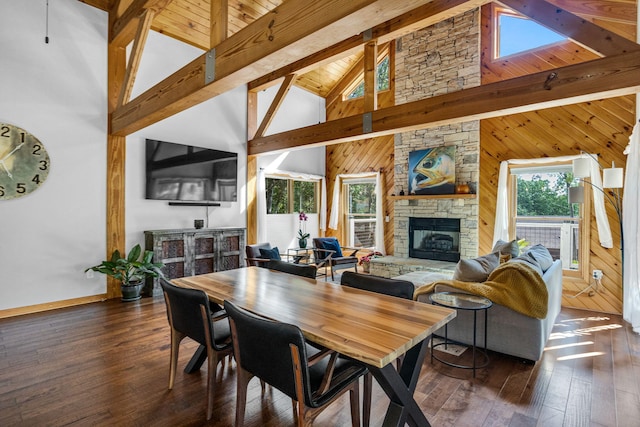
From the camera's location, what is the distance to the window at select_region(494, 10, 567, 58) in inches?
194

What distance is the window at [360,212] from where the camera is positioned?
7448 millimetres

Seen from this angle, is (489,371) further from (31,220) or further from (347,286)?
(31,220)

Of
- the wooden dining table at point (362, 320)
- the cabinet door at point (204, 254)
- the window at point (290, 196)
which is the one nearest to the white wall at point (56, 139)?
the cabinet door at point (204, 254)

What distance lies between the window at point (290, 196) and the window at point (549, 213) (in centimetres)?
429

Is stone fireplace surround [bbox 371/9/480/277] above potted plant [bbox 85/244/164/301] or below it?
above

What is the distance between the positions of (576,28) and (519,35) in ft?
8.63

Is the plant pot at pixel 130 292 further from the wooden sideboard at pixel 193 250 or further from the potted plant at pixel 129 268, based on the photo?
the wooden sideboard at pixel 193 250

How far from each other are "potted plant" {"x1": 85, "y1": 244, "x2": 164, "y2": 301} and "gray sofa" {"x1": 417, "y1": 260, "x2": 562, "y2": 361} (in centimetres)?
353

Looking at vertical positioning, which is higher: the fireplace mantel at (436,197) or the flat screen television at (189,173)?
the flat screen television at (189,173)

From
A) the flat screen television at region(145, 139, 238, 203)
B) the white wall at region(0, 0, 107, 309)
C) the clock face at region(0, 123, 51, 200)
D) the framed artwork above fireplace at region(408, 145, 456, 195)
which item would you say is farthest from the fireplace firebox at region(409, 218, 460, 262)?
the clock face at region(0, 123, 51, 200)

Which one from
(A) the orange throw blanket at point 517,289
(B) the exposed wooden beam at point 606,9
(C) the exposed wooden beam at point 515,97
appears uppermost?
(B) the exposed wooden beam at point 606,9

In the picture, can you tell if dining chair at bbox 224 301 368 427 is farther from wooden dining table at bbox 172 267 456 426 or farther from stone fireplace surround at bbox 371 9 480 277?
stone fireplace surround at bbox 371 9 480 277

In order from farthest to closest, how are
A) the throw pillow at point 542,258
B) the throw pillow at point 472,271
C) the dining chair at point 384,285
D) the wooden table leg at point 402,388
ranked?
the throw pillow at point 542,258 < the throw pillow at point 472,271 < the dining chair at point 384,285 < the wooden table leg at point 402,388

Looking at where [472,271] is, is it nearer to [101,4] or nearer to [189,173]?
[189,173]
